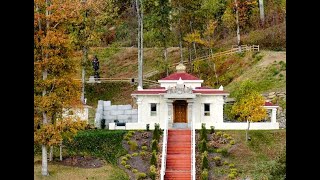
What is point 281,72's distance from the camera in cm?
4947

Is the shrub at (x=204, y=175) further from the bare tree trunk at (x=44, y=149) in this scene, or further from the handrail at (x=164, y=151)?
the bare tree trunk at (x=44, y=149)

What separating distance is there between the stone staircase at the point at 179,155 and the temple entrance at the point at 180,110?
2294 mm

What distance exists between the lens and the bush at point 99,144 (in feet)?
111

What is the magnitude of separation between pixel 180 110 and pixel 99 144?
6903 mm

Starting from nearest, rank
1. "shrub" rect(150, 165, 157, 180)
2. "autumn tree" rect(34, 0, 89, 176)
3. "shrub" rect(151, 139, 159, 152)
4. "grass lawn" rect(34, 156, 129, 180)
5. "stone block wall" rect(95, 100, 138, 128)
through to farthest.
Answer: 1. "autumn tree" rect(34, 0, 89, 176)
2. "grass lawn" rect(34, 156, 129, 180)
3. "shrub" rect(150, 165, 157, 180)
4. "shrub" rect(151, 139, 159, 152)
5. "stone block wall" rect(95, 100, 138, 128)

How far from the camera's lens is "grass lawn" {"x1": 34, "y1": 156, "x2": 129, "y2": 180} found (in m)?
29.7

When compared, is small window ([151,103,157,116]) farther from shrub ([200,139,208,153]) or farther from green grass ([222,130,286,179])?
shrub ([200,139,208,153])

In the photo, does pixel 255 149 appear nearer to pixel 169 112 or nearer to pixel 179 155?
pixel 179 155

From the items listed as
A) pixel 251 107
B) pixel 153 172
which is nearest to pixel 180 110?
pixel 251 107

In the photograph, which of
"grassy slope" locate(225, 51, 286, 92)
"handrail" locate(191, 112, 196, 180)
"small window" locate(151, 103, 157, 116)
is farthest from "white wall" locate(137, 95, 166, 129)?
"grassy slope" locate(225, 51, 286, 92)

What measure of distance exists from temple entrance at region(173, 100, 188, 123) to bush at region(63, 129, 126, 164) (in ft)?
14.0

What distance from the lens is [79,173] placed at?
30469 millimetres
